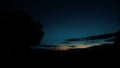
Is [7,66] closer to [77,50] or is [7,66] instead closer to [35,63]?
[35,63]

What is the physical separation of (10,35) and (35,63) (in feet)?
13.0

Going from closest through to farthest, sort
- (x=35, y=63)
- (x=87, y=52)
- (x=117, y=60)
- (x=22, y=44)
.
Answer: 1. (x=117, y=60)
2. (x=35, y=63)
3. (x=87, y=52)
4. (x=22, y=44)

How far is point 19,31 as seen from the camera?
18266mm

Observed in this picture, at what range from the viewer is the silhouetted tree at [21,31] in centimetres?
1734

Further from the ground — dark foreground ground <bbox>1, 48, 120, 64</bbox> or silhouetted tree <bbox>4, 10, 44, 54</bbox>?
silhouetted tree <bbox>4, 10, 44, 54</bbox>

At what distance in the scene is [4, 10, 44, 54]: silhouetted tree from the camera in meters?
17.3

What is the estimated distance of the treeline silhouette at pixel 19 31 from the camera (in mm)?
17294

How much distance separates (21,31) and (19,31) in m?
0.22

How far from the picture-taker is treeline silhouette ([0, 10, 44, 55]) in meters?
17.3

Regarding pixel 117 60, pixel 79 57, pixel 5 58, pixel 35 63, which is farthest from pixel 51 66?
pixel 117 60

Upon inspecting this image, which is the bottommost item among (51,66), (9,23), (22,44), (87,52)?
(51,66)

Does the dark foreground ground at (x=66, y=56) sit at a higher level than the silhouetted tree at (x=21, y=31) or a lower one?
lower

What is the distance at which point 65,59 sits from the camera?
53.3 feet

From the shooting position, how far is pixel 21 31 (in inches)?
725
